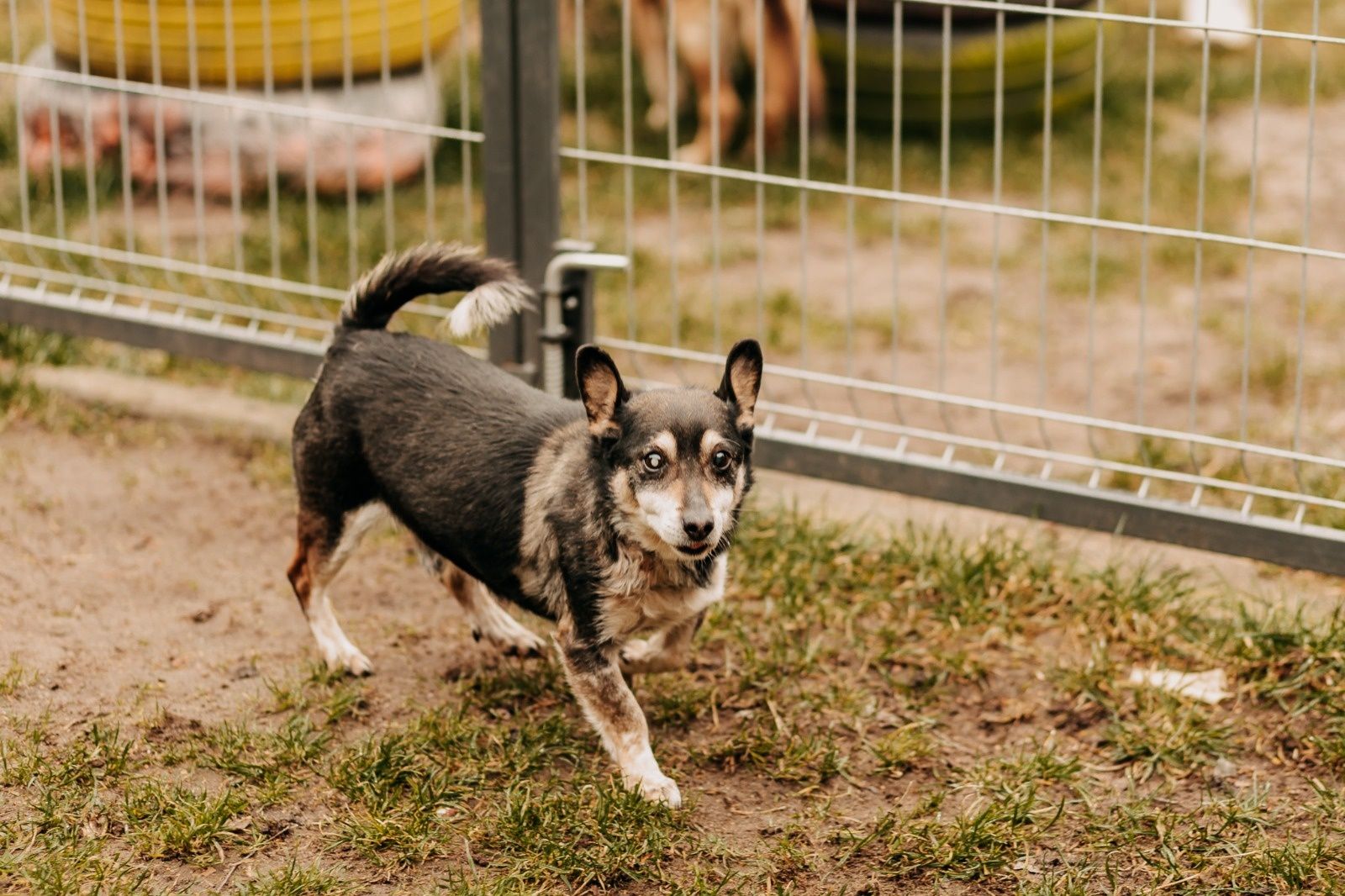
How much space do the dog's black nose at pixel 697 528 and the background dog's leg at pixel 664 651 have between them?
1.81 ft

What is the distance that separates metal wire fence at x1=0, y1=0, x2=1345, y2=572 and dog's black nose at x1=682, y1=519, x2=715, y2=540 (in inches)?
54.7

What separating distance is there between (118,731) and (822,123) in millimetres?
5658

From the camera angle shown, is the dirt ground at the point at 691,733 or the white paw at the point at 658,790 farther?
the white paw at the point at 658,790

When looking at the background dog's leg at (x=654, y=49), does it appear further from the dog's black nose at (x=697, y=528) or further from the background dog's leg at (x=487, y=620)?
the dog's black nose at (x=697, y=528)

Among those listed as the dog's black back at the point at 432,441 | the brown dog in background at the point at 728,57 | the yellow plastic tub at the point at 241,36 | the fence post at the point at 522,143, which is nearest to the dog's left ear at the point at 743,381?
the dog's black back at the point at 432,441

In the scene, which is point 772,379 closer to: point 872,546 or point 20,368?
point 872,546

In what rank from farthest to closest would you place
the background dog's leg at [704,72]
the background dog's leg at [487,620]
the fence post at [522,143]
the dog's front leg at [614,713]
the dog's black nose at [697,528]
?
the background dog's leg at [704,72], the fence post at [522,143], the background dog's leg at [487,620], the dog's front leg at [614,713], the dog's black nose at [697,528]

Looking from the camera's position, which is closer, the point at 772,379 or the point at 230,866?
the point at 230,866

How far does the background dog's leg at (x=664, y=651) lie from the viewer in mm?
4121

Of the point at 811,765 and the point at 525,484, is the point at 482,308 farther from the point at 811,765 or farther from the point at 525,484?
the point at 811,765

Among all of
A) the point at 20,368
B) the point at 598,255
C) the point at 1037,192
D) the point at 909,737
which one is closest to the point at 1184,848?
the point at 909,737

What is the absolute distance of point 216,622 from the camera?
185 inches

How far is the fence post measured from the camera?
515cm

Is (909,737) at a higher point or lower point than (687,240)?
lower
